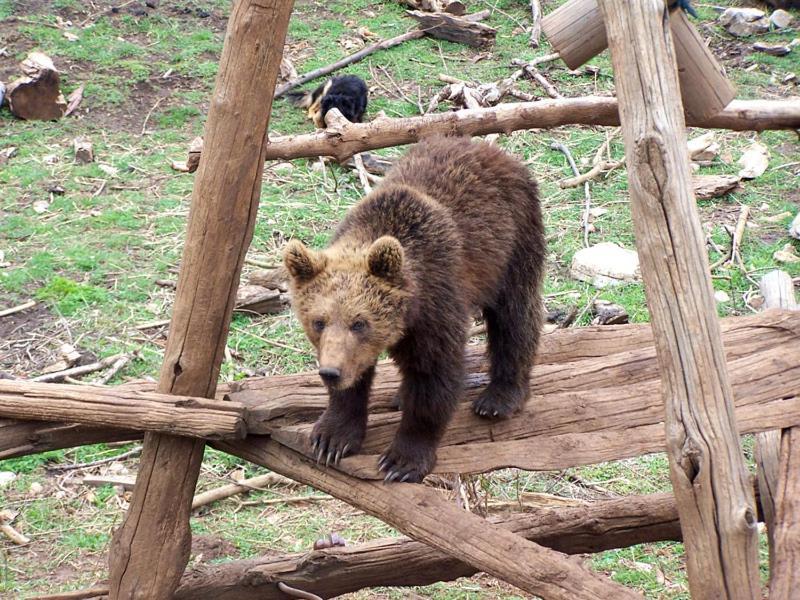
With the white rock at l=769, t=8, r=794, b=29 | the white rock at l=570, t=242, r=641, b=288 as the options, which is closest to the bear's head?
the white rock at l=570, t=242, r=641, b=288

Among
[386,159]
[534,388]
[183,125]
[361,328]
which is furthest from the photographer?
[183,125]

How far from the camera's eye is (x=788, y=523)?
11.8 ft

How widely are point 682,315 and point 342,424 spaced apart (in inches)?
68.0

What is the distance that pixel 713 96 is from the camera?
3.59 meters

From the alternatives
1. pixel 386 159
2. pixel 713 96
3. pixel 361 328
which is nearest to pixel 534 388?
pixel 361 328

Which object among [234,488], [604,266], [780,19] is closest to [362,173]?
[604,266]

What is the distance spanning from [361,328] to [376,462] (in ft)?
1.87

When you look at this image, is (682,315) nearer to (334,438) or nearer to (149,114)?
(334,438)

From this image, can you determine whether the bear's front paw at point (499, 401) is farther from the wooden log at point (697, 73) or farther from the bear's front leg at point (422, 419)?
the wooden log at point (697, 73)

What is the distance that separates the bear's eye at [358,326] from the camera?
154 inches

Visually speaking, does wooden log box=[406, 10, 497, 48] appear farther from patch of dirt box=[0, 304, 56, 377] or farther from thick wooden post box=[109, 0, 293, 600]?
thick wooden post box=[109, 0, 293, 600]

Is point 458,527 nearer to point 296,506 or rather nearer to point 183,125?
point 296,506

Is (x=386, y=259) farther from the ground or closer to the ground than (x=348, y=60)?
closer to the ground

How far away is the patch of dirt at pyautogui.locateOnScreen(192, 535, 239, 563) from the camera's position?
5461 millimetres
